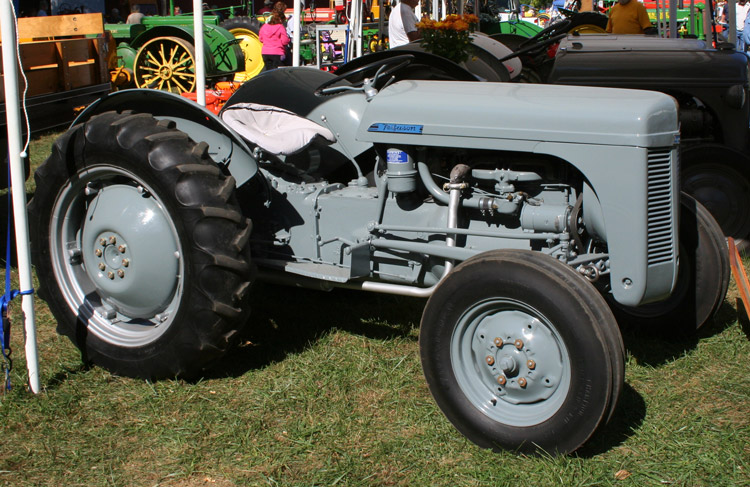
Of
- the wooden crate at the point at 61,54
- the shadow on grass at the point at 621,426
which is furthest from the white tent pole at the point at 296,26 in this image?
the shadow on grass at the point at 621,426

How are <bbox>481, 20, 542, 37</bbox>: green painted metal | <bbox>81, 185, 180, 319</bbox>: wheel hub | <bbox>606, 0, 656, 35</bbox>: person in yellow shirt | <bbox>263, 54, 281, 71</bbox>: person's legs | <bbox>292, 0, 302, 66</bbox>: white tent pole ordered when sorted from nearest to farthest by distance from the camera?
1. <bbox>81, 185, 180, 319</bbox>: wheel hub
2. <bbox>292, 0, 302, 66</bbox>: white tent pole
3. <bbox>606, 0, 656, 35</bbox>: person in yellow shirt
4. <bbox>263, 54, 281, 71</bbox>: person's legs
5. <bbox>481, 20, 542, 37</bbox>: green painted metal

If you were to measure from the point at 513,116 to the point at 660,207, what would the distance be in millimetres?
650

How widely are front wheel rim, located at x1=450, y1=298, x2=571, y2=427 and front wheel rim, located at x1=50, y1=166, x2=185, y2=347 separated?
127 centimetres

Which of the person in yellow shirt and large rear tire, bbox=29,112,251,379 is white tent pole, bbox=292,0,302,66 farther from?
the person in yellow shirt

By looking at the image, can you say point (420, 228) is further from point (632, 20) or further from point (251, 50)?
point (251, 50)

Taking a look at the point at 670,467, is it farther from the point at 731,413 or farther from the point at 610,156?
the point at 610,156

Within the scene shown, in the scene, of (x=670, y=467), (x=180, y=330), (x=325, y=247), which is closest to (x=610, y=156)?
(x=670, y=467)

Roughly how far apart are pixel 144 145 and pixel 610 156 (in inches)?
74.9

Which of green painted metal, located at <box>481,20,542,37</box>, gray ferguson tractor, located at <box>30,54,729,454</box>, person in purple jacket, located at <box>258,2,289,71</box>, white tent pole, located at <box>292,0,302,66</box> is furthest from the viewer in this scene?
green painted metal, located at <box>481,20,542,37</box>

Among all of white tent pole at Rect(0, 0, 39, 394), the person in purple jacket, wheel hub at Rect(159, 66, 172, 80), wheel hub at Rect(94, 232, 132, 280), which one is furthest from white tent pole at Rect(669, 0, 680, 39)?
wheel hub at Rect(159, 66, 172, 80)

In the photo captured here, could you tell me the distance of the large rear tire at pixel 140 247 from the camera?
10.3ft

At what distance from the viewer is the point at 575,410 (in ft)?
8.60

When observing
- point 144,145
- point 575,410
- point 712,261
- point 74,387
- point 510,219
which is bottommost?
point 74,387

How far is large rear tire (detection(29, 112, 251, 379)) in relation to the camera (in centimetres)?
314
